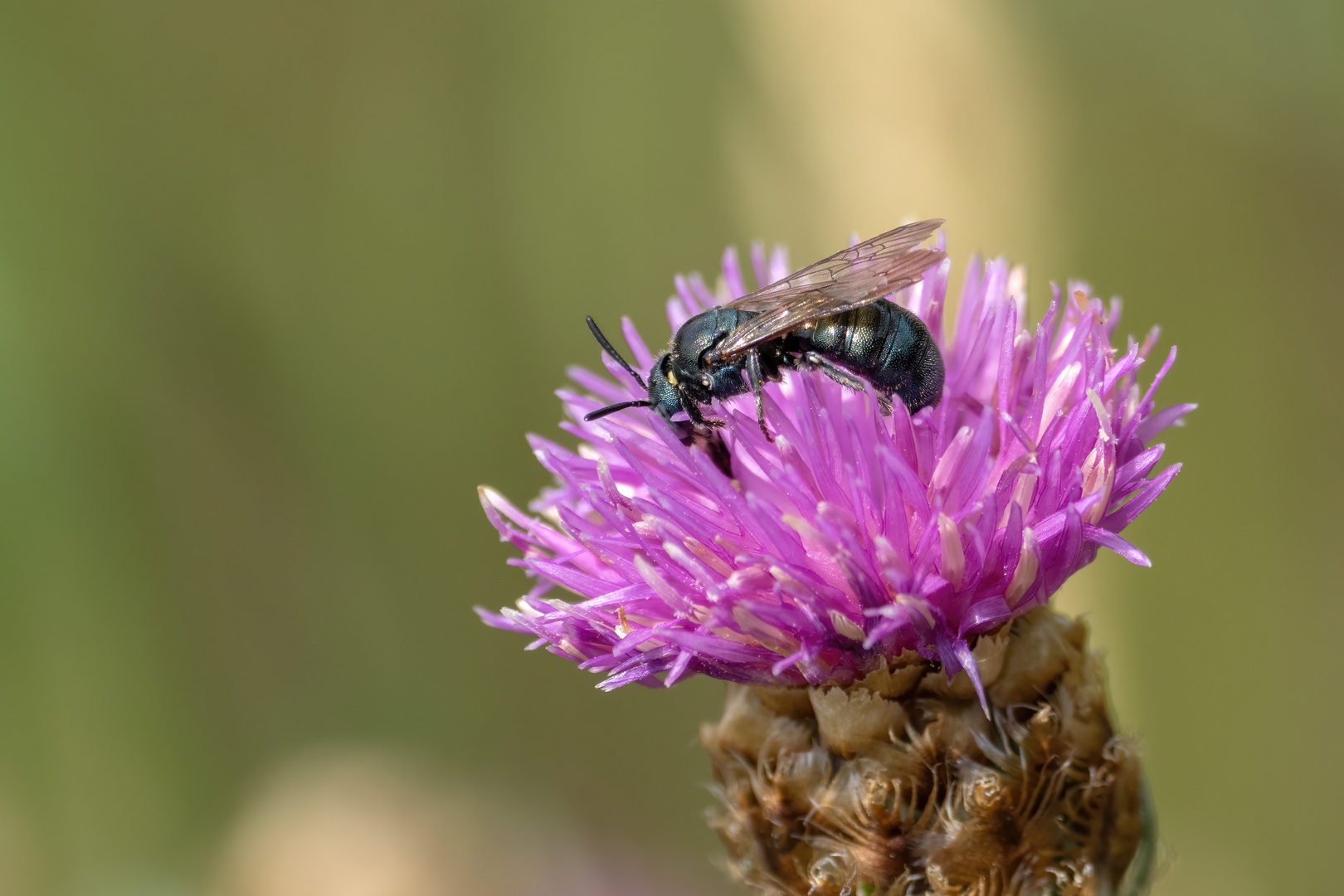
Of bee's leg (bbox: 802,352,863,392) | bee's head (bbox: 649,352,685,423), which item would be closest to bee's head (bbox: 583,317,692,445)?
bee's head (bbox: 649,352,685,423)

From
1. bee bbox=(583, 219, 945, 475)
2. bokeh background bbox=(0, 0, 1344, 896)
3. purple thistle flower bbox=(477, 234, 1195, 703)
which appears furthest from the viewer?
bokeh background bbox=(0, 0, 1344, 896)

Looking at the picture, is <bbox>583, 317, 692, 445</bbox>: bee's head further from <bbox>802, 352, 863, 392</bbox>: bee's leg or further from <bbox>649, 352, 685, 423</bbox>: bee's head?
<bbox>802, 352, 863, 392</bbox>: bee's leg

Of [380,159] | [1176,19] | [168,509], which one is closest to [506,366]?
[380,159]

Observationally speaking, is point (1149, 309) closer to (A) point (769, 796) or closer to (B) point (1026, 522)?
(B) point (1026, 522)

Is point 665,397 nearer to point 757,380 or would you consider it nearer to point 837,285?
point 757,380

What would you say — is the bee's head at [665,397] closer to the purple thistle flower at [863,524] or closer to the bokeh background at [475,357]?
the purple thistle flower at [863,524]

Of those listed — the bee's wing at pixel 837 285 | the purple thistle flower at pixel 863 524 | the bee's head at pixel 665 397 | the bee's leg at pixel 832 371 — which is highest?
the bee's wing at pixel 837 285

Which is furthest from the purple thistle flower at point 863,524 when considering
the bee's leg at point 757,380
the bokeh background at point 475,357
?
the bokeh background at point 475,357
